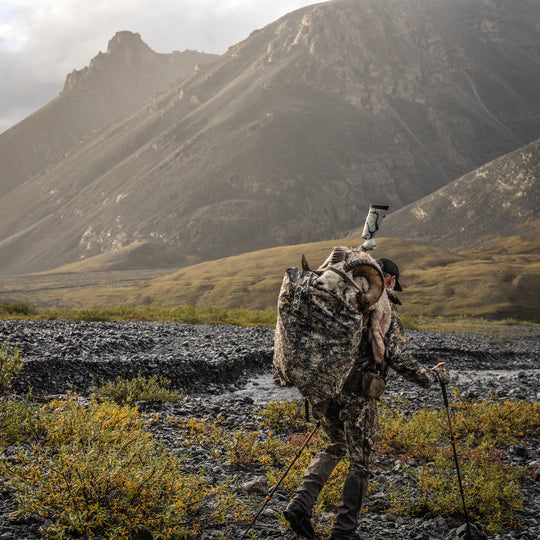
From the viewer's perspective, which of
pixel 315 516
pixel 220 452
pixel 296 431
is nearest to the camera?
pixel 315 516

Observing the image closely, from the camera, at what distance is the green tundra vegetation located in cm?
399

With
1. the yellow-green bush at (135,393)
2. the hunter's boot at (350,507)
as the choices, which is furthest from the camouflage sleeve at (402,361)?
the yellow-green bush at (135,393)

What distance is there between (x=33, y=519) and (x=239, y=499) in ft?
6.25

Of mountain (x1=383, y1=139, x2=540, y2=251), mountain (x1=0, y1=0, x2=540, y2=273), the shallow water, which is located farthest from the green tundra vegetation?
mountain (x1=0, y1=0, x2=540, y2=273)

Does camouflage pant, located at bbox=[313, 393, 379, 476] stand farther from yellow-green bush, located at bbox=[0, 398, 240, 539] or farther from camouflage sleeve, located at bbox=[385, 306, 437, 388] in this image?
yellow-green bush, located at bbox=[0, 398, 240, 539]

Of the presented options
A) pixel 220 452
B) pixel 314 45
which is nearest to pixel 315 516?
pixel 220 452

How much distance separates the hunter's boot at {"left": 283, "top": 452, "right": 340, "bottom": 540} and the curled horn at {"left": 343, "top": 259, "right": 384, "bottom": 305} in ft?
4.78

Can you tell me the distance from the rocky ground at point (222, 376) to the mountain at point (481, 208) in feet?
Result: 227

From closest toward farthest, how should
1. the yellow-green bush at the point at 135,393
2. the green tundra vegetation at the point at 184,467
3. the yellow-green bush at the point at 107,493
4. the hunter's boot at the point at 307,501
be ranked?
the yellow-green bush at the point at 107,493
the green tundra vegetation at the point at 184,467
the hunter's boot at the point at 307,501
the yellow-green bush at the point at 135,393

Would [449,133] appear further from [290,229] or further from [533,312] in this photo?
[533,312]

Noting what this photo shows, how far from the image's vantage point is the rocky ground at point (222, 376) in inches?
193

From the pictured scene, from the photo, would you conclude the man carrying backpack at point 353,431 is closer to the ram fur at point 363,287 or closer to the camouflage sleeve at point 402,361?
the camouflage sleeve at point 402,361

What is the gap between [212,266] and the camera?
67.1m

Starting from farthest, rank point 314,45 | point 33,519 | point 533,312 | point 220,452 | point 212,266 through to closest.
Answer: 1. point 314,45
2. point 212,266
3. point 533,312
4. point 220,452
5. point 33,519
